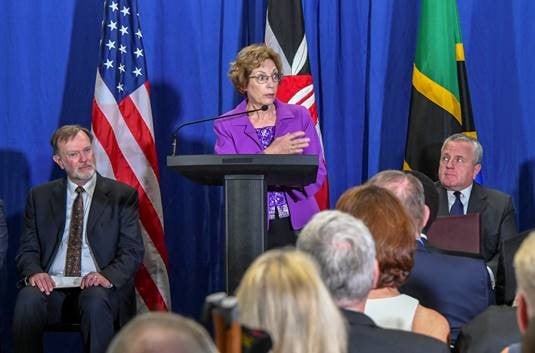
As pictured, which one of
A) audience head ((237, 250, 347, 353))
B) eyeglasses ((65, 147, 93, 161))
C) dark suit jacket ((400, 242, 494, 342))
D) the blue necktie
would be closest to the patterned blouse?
eyeglasses ((65, 147, 93, 161))

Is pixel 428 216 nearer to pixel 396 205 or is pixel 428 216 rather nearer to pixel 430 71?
pixel 396 205

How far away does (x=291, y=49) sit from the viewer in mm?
5906

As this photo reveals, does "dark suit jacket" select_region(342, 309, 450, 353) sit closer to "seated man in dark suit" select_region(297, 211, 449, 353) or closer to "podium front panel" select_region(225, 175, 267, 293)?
"seated man in dark suit" select_region(297, 211, 449, 353)

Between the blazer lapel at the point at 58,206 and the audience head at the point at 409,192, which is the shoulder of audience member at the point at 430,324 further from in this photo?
the blazer lapel at the point at 58,206

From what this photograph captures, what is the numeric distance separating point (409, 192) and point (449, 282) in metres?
0.33

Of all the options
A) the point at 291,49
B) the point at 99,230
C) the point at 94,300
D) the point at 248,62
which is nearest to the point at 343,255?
the point at 248,62

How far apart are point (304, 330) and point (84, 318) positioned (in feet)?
10.7

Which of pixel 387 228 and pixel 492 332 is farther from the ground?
pixel 387 228

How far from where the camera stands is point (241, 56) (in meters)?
4.82

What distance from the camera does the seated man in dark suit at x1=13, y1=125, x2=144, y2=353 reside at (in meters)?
5.02

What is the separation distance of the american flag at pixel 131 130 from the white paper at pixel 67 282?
67 centimetres

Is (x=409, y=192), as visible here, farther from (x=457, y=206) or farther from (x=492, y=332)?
(x=457, y=206)

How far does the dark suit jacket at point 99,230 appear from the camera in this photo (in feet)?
17.0

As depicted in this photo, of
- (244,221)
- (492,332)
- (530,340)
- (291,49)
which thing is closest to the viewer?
(530,340)
